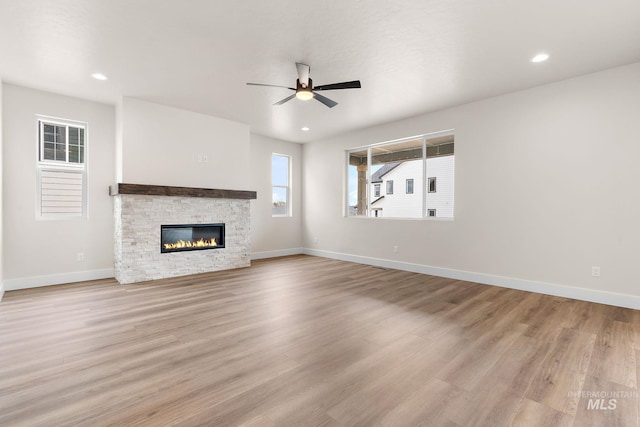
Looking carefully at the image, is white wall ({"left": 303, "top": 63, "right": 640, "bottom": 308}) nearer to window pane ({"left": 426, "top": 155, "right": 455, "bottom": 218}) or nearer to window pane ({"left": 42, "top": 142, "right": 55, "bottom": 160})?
window pane ({"left": 426, "top": 155, "right": 455, "bottom": 218})

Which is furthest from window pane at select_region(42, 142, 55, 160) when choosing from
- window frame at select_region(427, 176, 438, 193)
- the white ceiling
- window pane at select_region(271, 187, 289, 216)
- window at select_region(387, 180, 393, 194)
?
window frame at select_region(427, 176, 438, 193)

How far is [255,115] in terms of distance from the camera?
5672mm

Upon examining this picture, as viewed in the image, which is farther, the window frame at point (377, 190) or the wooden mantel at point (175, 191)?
the window frame at point (377, 190)

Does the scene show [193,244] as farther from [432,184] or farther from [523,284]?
[523,284]

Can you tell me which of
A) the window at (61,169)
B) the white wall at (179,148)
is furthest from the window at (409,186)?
the window at (61,169)

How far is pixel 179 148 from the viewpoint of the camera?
5.39 metres

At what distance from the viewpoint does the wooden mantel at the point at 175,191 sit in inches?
184

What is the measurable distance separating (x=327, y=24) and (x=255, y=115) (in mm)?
3104

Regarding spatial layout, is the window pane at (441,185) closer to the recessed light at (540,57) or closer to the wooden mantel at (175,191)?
the recessed light at (540,57)

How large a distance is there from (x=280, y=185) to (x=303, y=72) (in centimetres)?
429

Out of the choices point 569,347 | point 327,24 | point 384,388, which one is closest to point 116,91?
point 327,24

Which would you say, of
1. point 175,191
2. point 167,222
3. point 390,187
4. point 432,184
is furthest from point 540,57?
point 167,222

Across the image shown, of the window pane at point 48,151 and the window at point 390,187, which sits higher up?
the window pane at point 48,151

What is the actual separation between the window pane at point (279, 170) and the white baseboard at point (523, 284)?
2.93 m
